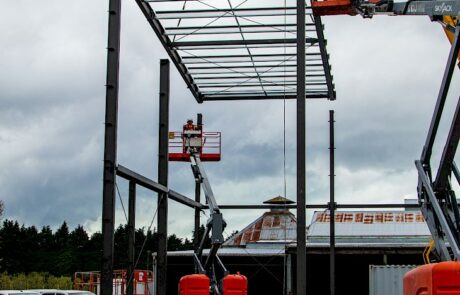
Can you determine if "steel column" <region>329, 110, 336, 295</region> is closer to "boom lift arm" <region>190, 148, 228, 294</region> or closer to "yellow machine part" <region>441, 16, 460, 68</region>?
"boom lift arm" <region>190, 148, 228, 294</region>

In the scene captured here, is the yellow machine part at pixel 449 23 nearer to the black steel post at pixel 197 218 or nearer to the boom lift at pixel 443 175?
the boom lift at pixel 443 175

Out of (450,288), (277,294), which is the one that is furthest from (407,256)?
(450,288)

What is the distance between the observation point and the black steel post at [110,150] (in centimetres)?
1856

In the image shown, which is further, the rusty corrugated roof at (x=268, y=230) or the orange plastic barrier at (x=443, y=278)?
the rusty corrugated roof at (x=268, y=230)

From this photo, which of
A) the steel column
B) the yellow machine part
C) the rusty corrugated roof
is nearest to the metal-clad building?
the rusty corrugated roof

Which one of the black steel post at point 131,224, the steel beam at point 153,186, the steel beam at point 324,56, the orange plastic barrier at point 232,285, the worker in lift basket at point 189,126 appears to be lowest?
the orange plastic barrier at point 232,285

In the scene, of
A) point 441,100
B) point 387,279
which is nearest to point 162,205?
point 387,279

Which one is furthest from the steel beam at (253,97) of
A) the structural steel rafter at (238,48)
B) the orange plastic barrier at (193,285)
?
the orange plastic barrier at (193,285)

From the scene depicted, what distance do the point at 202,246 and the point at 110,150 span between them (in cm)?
979

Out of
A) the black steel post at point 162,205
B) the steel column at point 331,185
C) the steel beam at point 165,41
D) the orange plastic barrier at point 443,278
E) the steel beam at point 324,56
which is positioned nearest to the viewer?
the orange plastic barrier at point 443,278

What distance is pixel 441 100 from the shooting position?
1288cm

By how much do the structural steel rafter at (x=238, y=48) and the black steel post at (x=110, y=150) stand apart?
13.9ft

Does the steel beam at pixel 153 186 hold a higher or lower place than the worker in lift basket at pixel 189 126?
lower

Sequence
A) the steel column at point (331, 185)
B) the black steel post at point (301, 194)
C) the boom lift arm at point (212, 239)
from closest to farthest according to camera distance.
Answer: the black steel post at point (301, 194) → the boom lift arm at point (212, 239) → the steel column at point (331, 185)
